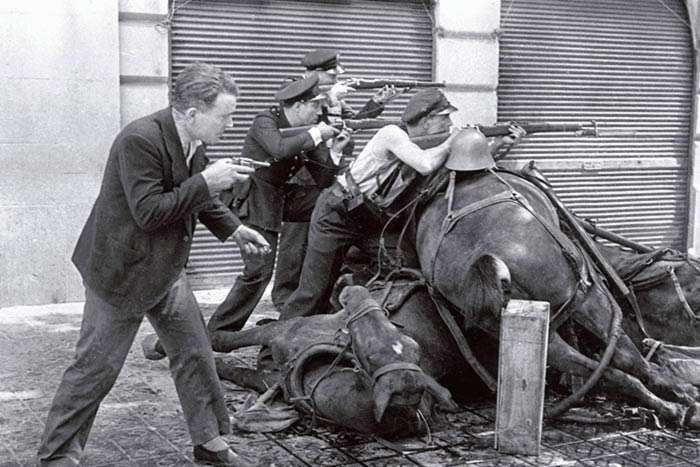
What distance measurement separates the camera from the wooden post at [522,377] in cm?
491

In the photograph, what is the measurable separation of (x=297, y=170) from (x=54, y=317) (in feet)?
8.49

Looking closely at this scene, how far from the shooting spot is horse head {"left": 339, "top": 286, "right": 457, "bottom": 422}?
15.9ft

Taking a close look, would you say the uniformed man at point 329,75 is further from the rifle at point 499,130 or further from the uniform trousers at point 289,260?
the rifle at point 499,130

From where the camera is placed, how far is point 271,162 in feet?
23.3

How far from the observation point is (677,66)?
1209 centimetres

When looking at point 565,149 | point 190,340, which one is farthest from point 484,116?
point 190,340

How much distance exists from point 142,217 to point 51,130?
4730 millimetres

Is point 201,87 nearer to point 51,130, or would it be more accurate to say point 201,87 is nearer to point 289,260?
point 289,260

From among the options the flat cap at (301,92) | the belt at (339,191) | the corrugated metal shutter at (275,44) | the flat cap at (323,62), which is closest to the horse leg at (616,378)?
the belt at (339,191)

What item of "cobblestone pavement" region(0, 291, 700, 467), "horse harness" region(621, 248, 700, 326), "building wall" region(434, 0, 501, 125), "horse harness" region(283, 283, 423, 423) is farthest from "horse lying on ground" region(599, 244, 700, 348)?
"building wall" region(434, 0, 501, 125)

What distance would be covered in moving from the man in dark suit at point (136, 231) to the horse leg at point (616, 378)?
7.07ft

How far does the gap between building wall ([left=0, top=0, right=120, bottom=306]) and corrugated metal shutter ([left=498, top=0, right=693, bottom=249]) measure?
4.51 m

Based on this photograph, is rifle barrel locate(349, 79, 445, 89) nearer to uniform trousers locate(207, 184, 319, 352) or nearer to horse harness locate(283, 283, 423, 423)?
uniform trousers locate(207, 184, 319, 352)

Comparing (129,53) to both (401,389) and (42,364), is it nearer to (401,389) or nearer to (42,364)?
(42,364)
